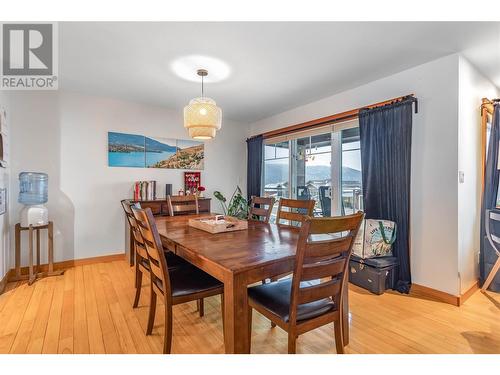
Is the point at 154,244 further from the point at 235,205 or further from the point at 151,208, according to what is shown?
the point at 235,205

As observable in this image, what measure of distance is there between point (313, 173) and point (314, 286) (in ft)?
8.84

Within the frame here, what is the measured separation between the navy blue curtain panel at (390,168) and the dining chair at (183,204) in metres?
1.98

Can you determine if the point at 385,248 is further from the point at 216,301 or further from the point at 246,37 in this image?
the point at 246,37

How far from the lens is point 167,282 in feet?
5.02

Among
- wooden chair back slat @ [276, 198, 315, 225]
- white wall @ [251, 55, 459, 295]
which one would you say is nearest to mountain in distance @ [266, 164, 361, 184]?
white wall @ [251, 55, 459, 295]

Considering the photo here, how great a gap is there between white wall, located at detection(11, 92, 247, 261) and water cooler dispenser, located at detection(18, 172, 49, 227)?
0.18 m

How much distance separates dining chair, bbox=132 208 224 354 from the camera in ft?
4.96

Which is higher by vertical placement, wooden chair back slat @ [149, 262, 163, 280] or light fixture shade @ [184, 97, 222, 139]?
light fixture shade @ [184, 97, 222, 139]

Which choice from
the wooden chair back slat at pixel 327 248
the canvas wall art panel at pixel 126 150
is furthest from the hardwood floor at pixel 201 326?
the canvas wall art panel at pixel 126 150

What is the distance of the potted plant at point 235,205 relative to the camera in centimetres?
438

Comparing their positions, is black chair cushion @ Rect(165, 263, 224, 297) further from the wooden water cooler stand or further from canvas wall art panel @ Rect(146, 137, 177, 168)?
canvas wall art panel @ Rect(146, 137, 177, 168)

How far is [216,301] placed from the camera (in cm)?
239

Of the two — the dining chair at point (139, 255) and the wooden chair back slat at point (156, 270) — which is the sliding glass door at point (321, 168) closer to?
the dining chair at point (139, 255)
